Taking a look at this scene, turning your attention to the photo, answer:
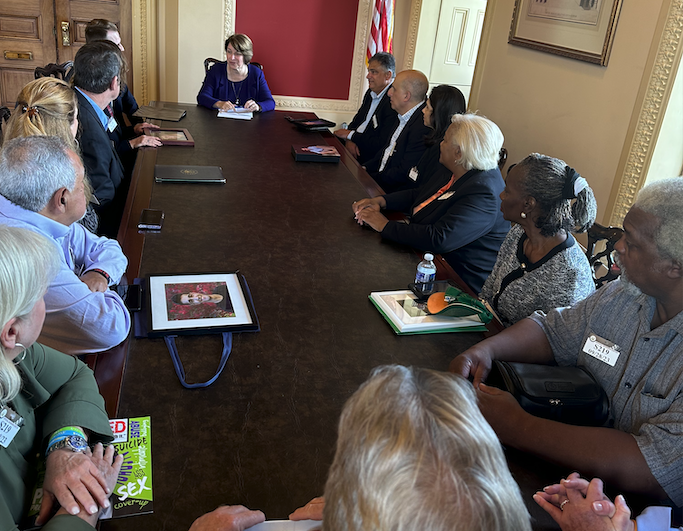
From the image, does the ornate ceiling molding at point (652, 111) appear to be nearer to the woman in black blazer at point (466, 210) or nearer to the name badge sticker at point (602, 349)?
the woman in black blazer at point (466, 210)

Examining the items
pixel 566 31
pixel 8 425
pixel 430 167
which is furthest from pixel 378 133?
pixel 8 425

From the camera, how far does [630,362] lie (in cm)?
149

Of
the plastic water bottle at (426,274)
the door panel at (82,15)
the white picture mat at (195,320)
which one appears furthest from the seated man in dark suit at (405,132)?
the door panel at (82,15)

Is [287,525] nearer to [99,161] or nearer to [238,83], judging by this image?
[99,161]

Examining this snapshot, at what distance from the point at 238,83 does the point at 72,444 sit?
4097 mm

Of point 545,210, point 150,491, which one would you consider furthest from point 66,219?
point 545,210

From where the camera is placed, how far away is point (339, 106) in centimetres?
690

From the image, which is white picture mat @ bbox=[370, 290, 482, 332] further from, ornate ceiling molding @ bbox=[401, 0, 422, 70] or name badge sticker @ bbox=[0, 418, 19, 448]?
ornate ceiling molding @ bbox=[401, 0, 422, 70]

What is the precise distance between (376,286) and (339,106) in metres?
5.24

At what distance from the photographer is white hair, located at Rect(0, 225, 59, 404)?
3.52ft

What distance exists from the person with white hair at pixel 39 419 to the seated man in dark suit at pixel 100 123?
1.69 m

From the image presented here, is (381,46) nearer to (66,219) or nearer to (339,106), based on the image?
(339,106)

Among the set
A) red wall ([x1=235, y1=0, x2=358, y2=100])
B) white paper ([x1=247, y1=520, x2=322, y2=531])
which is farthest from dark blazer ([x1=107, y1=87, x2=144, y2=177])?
white paper ([x1=247, y1=520, x2=322, y2=531])

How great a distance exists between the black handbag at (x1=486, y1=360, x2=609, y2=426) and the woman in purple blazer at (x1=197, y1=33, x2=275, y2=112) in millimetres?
3714
